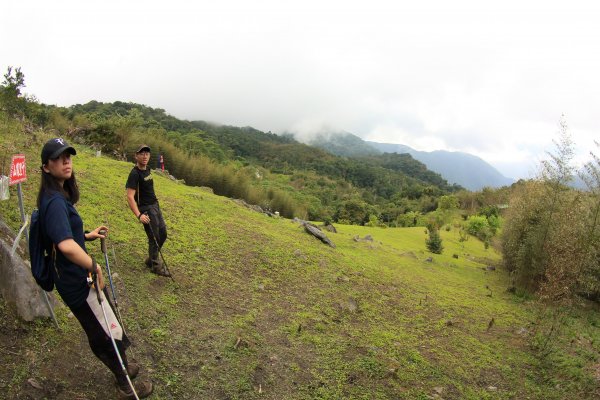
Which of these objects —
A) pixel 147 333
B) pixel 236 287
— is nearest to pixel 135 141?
pixel 236 287

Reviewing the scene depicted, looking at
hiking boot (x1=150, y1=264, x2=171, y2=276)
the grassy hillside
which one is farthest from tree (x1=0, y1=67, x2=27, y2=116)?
hiking boot (x1=150, y1=264, x2=171, y2=276)

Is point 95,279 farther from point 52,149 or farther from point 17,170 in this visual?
point 17,170

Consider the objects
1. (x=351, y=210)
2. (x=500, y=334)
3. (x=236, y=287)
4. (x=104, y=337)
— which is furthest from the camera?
(x=351, y=210)

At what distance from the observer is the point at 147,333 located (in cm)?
464

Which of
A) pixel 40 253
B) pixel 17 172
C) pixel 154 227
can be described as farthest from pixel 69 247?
pixel 154 227

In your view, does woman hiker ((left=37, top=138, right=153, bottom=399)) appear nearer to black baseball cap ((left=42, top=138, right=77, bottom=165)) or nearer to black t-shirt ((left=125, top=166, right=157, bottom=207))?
black baseball cap ((left=42, top=138, right=77, bottom=165))

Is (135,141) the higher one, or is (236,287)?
(135,141)

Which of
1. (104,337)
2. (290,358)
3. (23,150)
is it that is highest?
(23,150)

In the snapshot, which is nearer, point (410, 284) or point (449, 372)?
point (449, 372)

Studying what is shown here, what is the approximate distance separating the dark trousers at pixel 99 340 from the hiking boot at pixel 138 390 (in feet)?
0.33

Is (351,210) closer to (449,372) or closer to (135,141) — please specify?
(135,141)

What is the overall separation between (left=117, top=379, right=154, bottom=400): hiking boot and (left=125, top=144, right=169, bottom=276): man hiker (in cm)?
231

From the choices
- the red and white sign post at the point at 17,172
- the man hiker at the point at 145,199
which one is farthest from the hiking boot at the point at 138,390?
the man hiker at the point at 145,199

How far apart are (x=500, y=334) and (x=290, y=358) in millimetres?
5073
